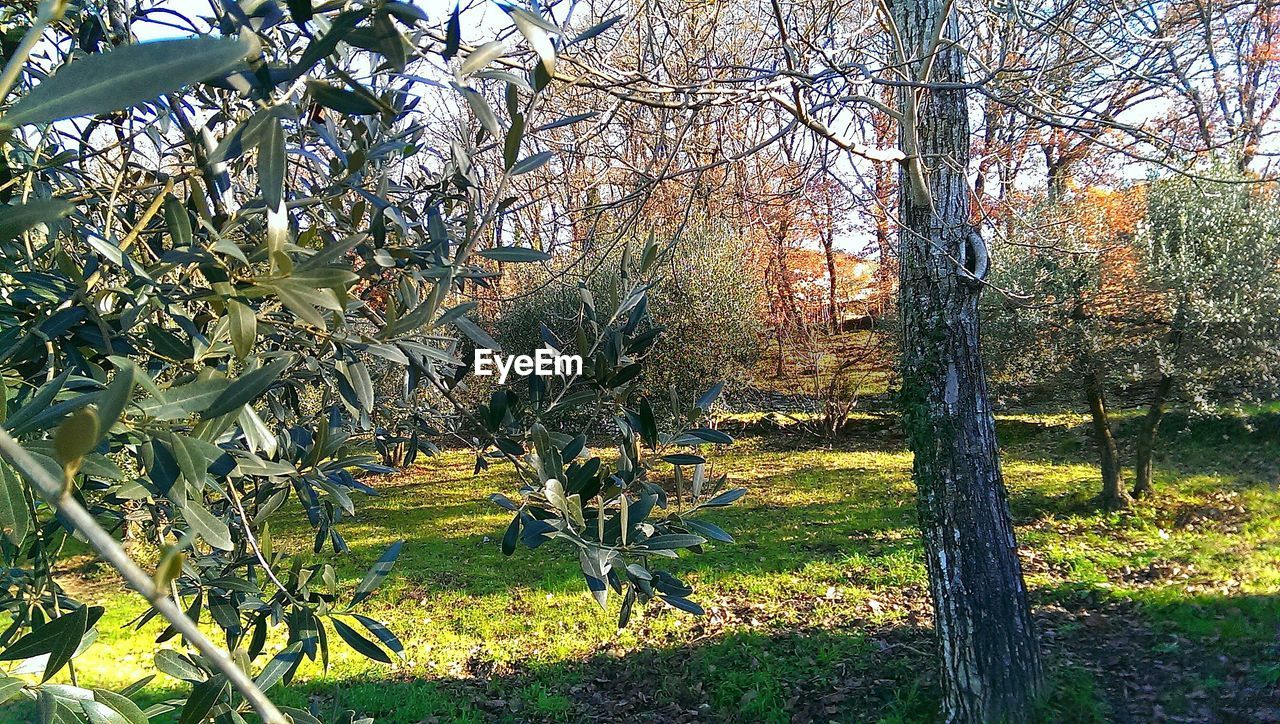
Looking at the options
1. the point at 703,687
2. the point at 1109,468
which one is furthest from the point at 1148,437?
the point at 703,687

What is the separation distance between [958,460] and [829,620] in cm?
184

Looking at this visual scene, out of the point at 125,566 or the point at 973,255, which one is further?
the point at 973,255

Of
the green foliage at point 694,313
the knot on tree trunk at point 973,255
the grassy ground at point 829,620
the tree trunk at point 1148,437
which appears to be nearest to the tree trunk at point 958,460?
the knot on tree trunk at point 973,255

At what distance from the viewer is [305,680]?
4039 millimetres

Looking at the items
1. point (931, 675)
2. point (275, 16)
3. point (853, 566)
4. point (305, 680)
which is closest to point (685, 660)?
point (931, 675)

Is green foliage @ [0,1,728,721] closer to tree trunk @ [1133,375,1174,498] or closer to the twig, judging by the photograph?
the twig

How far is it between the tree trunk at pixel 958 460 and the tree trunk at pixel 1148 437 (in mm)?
3954

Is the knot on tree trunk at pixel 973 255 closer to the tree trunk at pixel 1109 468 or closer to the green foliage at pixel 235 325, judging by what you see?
the green foliage at pixel 235 325

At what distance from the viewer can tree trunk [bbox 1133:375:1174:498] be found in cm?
593

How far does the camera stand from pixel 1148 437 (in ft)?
19.6

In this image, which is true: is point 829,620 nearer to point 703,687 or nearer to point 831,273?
point 703,687

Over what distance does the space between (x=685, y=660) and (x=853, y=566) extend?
185 cm

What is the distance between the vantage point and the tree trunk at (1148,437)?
5.93 meters

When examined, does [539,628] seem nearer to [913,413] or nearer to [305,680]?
[305,680]
